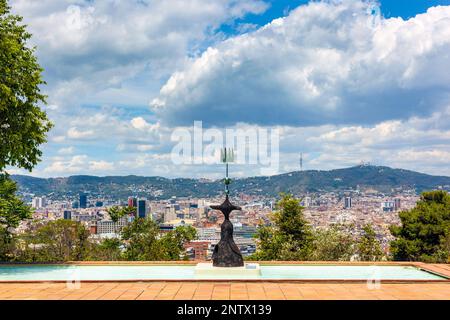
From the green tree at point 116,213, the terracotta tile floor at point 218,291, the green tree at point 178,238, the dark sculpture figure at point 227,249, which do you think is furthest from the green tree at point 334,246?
the terracotta tile floor at point 218,291

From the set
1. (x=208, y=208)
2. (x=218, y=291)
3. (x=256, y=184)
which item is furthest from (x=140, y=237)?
(x=256, y=184)

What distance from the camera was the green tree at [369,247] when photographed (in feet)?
67.9

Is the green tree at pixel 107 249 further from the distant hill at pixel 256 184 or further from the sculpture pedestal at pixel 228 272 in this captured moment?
the distant hill at pixel 256 184

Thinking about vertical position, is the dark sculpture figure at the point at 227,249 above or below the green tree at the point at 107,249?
above

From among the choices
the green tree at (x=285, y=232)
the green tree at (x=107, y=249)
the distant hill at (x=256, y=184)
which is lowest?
the green tree at (x=107, y=249)

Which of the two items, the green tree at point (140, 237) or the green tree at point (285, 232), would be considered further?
the green tree at point (140, 237)

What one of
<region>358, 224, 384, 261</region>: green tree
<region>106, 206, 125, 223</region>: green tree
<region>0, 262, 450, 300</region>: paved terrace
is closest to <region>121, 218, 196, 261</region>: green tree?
<region>106, 206, 125, 223</region>: green tree

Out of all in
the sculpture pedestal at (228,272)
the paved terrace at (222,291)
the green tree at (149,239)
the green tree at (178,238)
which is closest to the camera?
the paved terrace at (222,291)

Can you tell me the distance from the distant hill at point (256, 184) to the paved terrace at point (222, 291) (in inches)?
2091

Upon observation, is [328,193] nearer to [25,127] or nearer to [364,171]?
[364,171]

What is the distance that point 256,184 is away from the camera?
67.2m

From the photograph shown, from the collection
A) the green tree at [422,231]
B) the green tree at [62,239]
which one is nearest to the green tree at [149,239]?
the green tree at [62,239]

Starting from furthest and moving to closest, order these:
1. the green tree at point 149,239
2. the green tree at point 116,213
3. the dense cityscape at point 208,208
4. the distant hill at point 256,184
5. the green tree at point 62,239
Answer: the distant hill at point 256,184
the dense cityscape at point 208,208
the green tree at point 116,213
the green tree at point 62,239
the green tree at point 149,239
